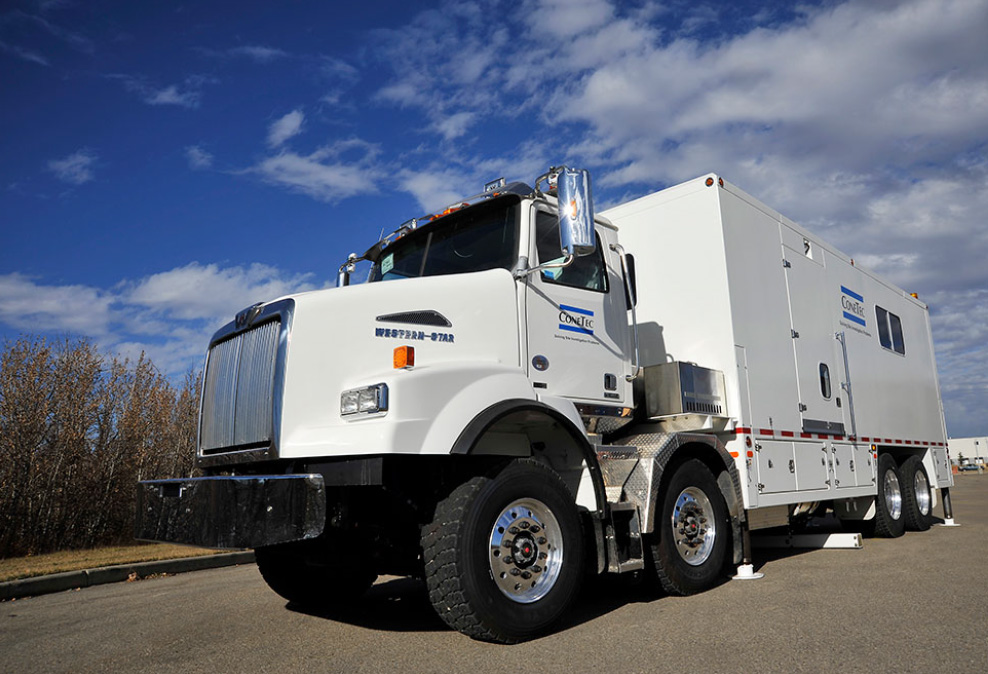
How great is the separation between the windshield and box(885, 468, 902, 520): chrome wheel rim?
7.18 meters

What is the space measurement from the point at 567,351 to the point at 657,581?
74.2 inches

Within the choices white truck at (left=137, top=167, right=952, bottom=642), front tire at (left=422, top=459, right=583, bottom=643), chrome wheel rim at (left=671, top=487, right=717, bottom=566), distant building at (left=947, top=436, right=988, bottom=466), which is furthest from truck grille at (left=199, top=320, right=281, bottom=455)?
distant building at (left=947, top=436, right=988, bottom=466)

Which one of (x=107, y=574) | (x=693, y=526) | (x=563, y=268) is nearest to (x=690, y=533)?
(x=693, y=526)

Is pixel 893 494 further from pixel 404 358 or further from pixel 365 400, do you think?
pixel 365 400

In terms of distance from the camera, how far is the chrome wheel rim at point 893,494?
9906mm

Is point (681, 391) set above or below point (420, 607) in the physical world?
above

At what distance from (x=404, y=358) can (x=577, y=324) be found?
172 cm

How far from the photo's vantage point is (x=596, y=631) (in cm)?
473

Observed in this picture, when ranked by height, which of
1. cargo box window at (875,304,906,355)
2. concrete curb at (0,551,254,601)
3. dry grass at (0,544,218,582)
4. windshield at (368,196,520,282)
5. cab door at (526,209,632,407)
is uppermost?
cargo box window at (875,304,906,355)

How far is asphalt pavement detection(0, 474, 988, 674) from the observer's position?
3.98 m

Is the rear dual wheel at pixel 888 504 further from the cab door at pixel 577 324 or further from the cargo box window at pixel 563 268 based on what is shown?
the cargo box window at pixel 563 268

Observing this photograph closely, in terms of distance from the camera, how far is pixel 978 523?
39.2 ft

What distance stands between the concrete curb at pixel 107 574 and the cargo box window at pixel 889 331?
9.54m

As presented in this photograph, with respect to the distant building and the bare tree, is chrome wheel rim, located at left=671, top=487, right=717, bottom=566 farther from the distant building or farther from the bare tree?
the distant building
